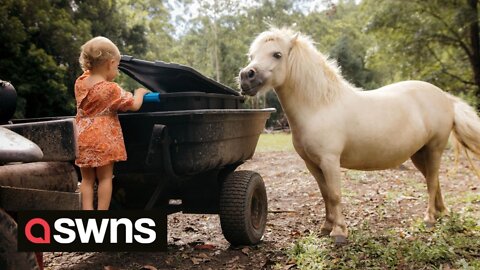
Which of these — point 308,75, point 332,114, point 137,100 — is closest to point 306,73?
point 308,75

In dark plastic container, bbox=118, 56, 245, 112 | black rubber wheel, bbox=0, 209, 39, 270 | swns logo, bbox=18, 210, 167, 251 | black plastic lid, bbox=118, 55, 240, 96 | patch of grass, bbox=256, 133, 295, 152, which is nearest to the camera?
black rubber wheel, bbox=0, 209, 39, 270

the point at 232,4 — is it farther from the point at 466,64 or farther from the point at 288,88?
the point at 288,88

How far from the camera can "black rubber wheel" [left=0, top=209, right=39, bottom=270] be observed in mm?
1404

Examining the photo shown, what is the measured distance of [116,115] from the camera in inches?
118

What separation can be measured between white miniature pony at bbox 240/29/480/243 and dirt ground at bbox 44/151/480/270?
2.01ft

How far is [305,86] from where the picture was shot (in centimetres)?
389

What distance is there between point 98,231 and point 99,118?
4.10ft

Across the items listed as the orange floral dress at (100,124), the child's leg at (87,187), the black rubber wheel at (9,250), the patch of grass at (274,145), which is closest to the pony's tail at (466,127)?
the orange floral dress at (100,124)

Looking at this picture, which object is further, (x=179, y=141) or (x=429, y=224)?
(x=429, y=224)

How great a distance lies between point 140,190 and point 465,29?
1266 centimetres

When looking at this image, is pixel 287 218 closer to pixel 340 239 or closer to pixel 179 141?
pixel 340 239

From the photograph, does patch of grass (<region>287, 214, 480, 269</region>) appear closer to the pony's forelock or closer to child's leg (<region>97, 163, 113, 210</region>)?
the pony's forelock

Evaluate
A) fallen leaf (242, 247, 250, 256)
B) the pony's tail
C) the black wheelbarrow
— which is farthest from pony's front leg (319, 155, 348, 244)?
the pony's tail

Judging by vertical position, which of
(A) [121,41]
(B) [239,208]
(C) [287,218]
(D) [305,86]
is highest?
(A) [121,41]
